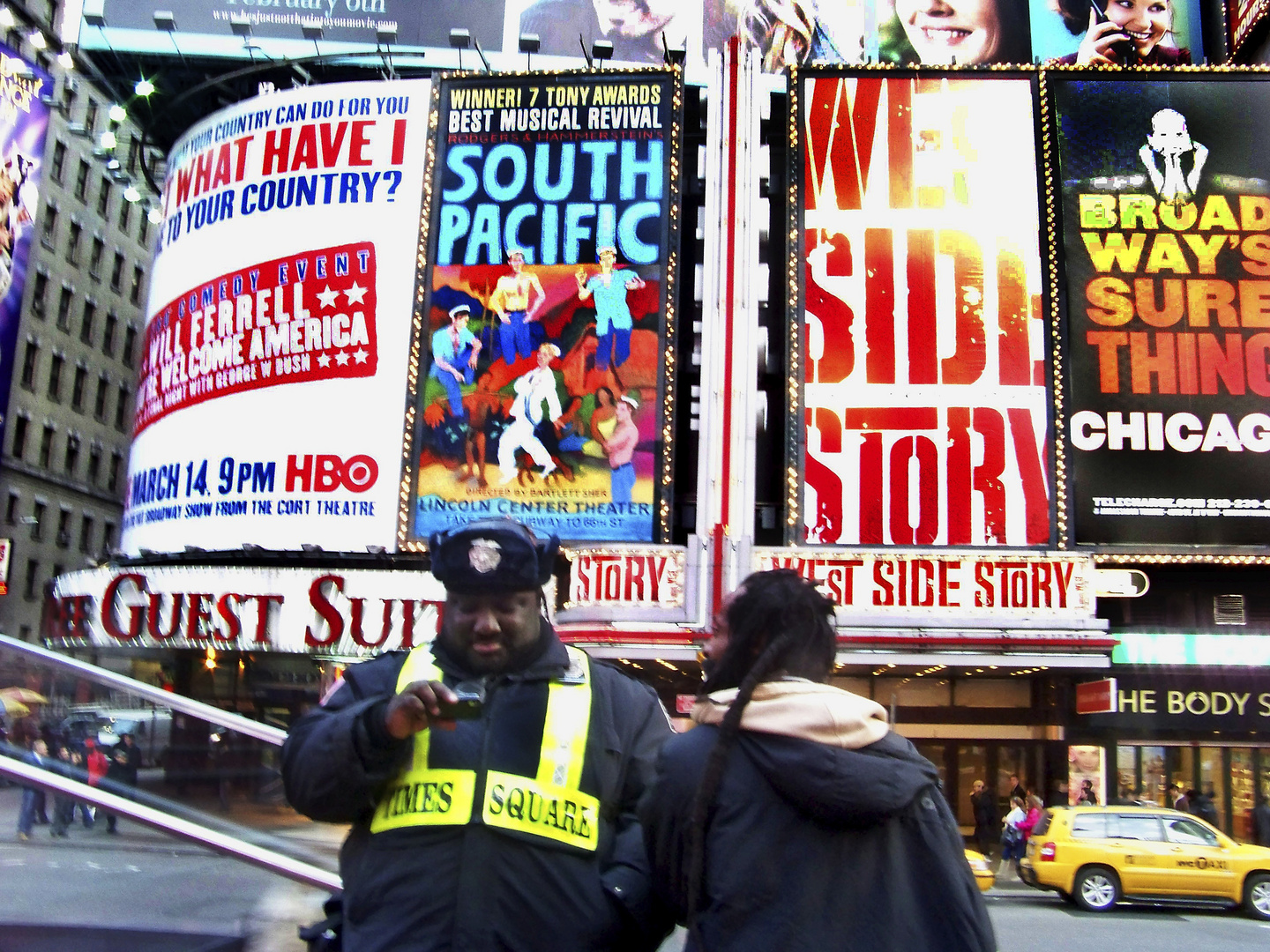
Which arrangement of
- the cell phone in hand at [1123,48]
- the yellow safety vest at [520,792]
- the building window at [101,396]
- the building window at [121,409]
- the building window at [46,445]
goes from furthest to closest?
the building window at [121,409] < the building window at [101,396] < the building window at [46,445] < the cell phone in hand at [1123,48] < the yellow safety vest at [520,792]

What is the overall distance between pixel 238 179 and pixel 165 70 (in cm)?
573

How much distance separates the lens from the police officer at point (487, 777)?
340cm

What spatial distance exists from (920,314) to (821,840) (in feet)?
80.9

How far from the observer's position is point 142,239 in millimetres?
55688

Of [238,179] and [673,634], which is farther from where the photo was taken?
[238,179]

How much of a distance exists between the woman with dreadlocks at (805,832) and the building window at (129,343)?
54961 millimetres

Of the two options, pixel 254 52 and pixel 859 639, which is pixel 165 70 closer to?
pixel 254 52

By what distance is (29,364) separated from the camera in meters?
47.1

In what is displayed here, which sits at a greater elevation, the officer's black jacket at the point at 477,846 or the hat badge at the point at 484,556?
the hat badge at the point at 484,556

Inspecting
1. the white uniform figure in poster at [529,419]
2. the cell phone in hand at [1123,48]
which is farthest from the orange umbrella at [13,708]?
the cell phone in hand at [1123,48]

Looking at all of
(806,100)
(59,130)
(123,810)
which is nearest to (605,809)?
(123,810)

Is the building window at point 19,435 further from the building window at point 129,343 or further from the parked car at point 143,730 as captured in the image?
the parked car at point 143,730

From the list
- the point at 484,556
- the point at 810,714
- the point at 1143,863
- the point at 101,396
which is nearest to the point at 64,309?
the point at 101,396

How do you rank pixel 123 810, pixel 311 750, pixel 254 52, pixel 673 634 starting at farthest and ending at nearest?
pixel 254 52
pixel 673 634
pixel 123 810
pixel 311 750
